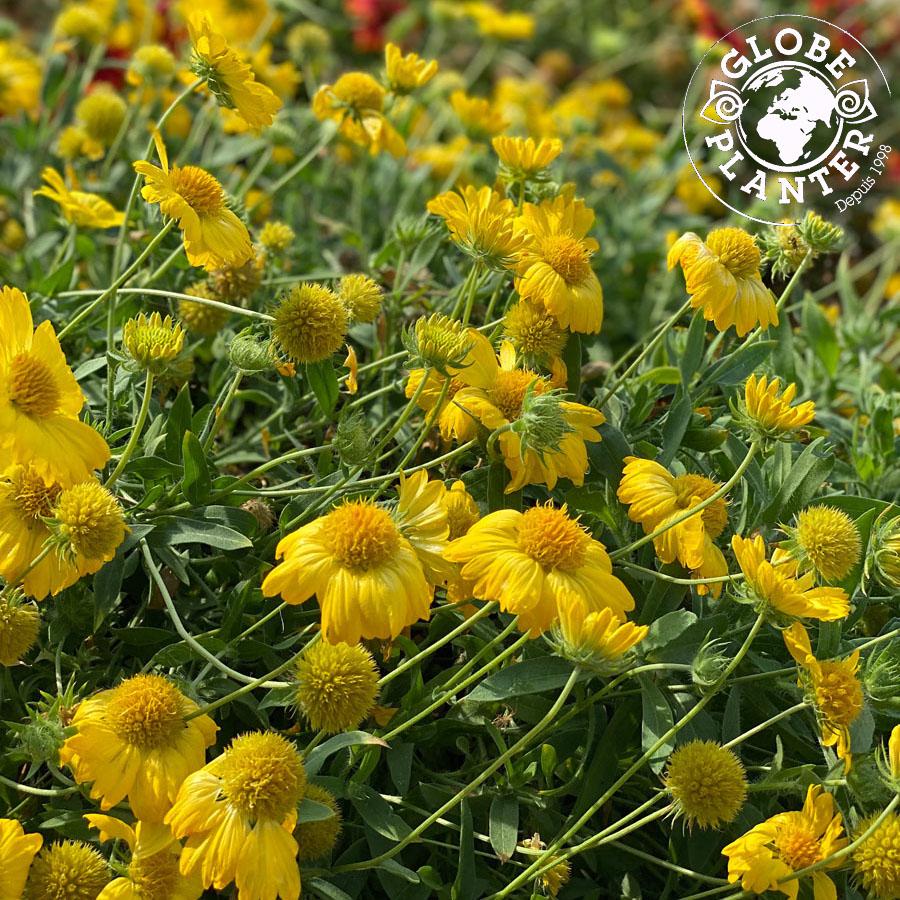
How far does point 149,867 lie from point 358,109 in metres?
1.05

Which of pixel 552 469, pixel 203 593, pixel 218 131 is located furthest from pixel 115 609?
pixel 218 131

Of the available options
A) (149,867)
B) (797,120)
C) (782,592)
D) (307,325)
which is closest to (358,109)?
(307,325)

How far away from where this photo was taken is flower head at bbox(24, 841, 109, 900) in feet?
3.12

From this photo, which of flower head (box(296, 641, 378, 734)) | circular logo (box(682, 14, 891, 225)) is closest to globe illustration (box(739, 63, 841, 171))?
circular logo (box(682, 14, 891, 225))

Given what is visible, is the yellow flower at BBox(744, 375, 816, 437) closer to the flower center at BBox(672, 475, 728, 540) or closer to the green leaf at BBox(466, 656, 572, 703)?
the flower center at BBox(672, 475, 728, 540)

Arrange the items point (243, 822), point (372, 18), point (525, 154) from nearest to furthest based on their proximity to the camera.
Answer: point (243, 822) < point (525, 154) < point (372, 18)

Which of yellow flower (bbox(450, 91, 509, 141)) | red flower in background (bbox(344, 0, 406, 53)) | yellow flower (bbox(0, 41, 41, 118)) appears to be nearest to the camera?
yellow flower (bbox(450, 91, 509, 141))

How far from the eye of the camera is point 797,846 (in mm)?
998

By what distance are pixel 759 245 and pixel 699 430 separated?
26cm

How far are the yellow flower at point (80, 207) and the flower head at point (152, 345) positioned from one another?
49 cm

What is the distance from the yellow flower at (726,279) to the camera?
118 centimetres

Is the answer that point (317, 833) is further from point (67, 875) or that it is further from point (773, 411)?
point (773, 411)

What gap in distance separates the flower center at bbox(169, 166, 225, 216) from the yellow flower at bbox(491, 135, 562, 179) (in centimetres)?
36

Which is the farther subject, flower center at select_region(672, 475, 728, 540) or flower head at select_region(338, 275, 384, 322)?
flower head at select_region(338, 275, 384, 322)
